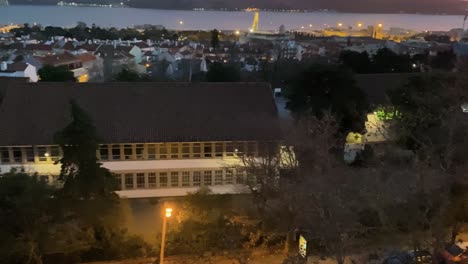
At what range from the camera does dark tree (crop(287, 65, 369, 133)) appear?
2233cm

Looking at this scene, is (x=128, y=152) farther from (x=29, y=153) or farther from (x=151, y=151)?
(x=29, y=153)

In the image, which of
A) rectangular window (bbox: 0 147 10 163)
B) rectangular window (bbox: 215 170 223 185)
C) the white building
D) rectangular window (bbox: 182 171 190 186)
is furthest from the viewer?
the white building

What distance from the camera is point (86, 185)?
47.3 feet

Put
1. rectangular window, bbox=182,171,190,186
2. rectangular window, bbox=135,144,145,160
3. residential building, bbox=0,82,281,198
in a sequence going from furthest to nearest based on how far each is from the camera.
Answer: rectangular window, bbox=182,171,190,186 < rectangular window, bbox=135,144,145,160 < residential building, bbox=0,82,281,198

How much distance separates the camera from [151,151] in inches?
765

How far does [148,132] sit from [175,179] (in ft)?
7.62

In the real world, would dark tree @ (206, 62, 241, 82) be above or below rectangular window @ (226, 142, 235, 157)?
above

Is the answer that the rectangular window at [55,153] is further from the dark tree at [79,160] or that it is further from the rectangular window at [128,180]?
the dark tree at [79,160]

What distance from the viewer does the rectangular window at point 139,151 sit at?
63.3ft

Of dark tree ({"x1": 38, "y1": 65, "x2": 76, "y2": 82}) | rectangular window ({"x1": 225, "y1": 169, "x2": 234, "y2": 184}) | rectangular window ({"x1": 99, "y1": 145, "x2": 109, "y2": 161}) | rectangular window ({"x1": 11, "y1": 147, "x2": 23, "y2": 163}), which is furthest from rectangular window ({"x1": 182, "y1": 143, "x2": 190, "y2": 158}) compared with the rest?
dark tree ({"x1": 38, "y1": 65, "x2": 76, "y2": 82})

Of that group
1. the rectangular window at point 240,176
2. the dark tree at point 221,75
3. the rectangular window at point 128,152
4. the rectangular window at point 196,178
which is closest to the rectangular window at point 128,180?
the rectangular window at point 128,152

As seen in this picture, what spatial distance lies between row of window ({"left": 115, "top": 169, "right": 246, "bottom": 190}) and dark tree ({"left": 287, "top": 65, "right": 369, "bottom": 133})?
17.2 feet

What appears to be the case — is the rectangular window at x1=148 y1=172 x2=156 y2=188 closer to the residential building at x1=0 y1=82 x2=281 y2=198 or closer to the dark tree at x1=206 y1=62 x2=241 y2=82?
the residential building at x1=0 y1=82 x2=281 y2=198

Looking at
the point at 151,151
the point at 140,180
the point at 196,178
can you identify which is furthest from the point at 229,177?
the point at 140,180
